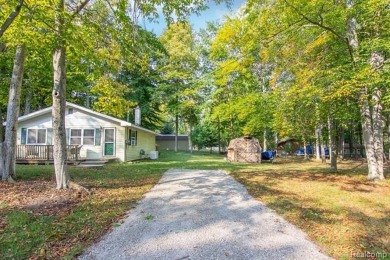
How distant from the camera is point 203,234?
13.5 ft

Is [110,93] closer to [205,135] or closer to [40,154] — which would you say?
[40,154]

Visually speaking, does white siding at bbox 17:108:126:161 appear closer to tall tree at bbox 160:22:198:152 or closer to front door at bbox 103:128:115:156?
front door at bbox 103:128:115:156

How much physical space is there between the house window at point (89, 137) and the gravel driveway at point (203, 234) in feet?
39.3

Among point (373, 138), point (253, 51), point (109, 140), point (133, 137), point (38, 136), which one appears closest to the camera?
point (373, 138)

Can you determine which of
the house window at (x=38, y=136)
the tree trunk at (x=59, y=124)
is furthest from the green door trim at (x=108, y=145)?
the tree trunk at (x=59, y=124)

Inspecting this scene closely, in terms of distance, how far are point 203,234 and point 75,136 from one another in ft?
50.2

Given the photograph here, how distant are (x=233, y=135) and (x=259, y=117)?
14.7m

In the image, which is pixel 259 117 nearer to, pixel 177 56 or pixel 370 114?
pixel 370 114

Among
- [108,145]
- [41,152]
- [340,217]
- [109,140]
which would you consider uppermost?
[109,140]

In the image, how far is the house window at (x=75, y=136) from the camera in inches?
675

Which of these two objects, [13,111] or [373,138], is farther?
[373,138]

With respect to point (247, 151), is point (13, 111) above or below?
above

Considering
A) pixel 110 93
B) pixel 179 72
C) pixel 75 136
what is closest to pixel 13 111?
pixel 110 93

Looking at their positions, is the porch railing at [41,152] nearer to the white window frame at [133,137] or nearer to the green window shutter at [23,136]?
the green window shutter at [23,136]
